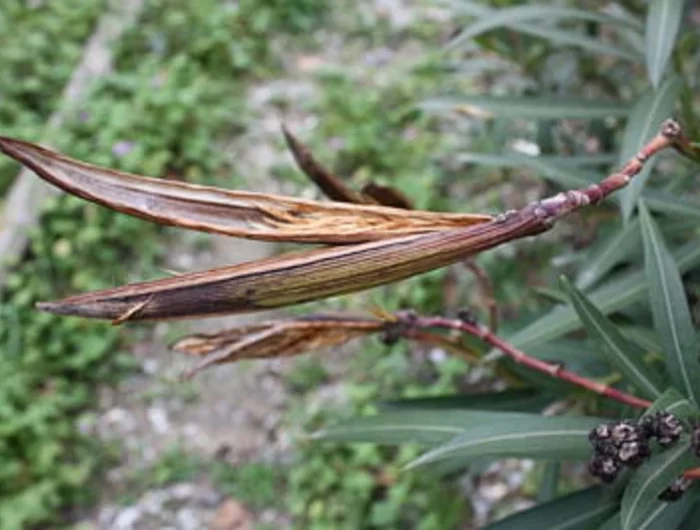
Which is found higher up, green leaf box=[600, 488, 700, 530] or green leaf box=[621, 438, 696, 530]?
green leaf box=[621, 438, 696, 530]

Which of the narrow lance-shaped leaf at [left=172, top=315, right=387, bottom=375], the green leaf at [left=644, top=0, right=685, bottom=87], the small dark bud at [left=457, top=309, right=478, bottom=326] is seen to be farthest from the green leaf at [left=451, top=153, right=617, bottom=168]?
the narrow lance-shaped leaf at [left=172, top=315, right=387, bottom=375]

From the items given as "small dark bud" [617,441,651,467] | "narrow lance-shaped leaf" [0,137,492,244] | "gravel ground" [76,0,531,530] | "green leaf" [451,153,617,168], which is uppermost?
"narrow lance-shaped leaf" [0,137,492,244]

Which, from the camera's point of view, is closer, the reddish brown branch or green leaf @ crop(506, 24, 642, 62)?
the reddish brown branch

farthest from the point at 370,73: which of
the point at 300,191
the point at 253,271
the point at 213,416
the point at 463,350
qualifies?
the point at 253,271

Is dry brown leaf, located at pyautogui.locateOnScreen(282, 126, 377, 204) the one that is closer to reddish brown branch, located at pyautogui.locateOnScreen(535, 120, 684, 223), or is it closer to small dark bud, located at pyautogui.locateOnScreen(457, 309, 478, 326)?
small dark bud, located at pyautogui.locateOnScreen(457, 309, 478, 326)

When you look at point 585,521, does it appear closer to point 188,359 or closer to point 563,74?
point 563,74

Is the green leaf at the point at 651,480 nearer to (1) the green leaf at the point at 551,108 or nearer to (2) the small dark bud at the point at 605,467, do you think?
(2) the small dark bud at the point at 605,467
